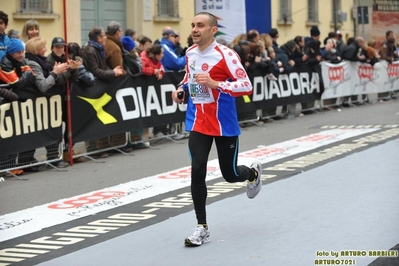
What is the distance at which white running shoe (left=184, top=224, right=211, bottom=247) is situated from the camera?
7.46 metres

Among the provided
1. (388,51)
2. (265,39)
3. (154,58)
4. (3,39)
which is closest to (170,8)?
(388,51)

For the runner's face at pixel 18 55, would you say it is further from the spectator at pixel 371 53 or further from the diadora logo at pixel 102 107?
the spectator at pixel 371 53

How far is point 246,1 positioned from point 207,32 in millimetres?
10579

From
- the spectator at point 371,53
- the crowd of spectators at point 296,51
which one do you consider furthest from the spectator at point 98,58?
the spectator at point 371,53

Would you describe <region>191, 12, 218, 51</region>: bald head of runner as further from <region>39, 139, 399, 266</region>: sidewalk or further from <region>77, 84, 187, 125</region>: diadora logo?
<region>77, 84, 187, 125</region>: diadora logo

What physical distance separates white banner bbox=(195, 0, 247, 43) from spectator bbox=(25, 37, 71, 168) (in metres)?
5.20

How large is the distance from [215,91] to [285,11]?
26.4 meters

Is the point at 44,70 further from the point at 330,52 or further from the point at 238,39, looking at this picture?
the point at 330,52

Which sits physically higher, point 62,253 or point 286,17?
point 286,17

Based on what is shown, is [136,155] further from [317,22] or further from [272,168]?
[317,22]

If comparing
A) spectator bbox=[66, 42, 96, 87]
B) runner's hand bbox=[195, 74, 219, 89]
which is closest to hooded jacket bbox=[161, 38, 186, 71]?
spectator bbox=[66, 42, 96, 87]

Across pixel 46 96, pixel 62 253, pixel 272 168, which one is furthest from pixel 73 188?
pixel 62 253

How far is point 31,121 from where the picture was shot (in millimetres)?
12141

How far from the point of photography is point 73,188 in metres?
11.1
